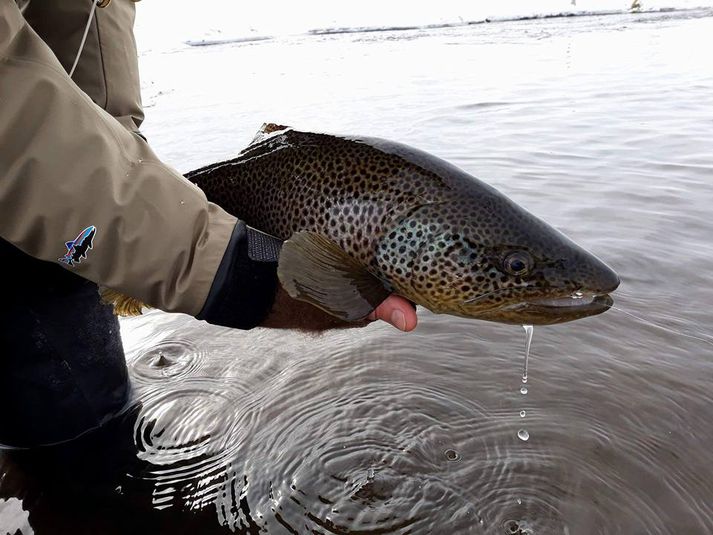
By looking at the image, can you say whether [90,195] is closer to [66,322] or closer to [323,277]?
[323,277]

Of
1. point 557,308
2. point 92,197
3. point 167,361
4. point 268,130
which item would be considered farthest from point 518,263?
point 167,361

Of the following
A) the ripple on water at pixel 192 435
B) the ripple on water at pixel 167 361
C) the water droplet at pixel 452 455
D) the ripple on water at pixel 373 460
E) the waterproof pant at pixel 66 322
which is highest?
the waterproof pant at pixel 66 322

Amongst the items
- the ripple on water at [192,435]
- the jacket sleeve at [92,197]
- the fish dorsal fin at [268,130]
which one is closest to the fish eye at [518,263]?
the jacket sleeve at [92,197]

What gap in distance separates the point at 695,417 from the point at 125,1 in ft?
11.5

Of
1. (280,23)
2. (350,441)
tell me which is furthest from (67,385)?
Answer: (280,23)

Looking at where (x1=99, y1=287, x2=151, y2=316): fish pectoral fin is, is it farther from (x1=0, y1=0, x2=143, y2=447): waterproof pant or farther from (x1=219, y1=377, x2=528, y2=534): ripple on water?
(x1=219, y1=377, x2=528, y2=534): ripple on water

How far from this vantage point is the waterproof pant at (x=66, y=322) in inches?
101

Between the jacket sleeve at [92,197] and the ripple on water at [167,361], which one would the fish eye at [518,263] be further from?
the ripple on water at [167,361]

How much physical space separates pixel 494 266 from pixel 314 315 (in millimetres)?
694

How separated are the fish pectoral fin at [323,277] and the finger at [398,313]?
122mm

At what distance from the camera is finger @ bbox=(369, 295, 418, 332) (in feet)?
7.09

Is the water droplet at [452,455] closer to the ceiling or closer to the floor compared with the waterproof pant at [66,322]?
closer to the floor

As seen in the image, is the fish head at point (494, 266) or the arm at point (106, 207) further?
the fish head at point (494, 266)

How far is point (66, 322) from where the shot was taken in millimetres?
2699
